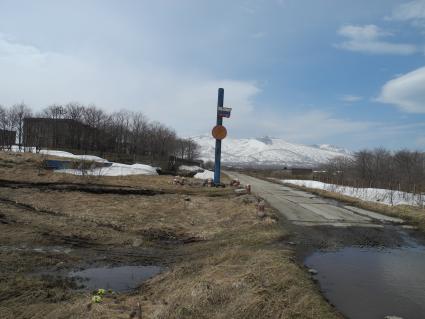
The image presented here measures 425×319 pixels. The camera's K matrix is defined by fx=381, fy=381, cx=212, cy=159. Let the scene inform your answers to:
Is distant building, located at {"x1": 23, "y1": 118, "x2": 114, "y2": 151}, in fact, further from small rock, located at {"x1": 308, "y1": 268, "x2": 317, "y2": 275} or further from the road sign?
small rock, located at {"x1": 308, "y1": 268, "x2": 317, "y2": 275}

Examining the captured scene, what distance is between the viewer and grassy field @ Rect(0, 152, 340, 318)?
585cm

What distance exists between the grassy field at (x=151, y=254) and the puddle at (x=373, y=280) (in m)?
0.53

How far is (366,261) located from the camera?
9.78m

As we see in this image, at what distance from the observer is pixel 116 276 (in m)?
8.39

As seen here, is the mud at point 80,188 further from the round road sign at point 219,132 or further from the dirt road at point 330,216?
the dirt road at point 330,216

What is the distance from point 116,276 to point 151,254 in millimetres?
1883

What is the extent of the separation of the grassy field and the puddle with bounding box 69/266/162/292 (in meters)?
0.32

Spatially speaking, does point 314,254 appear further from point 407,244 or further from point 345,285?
point 407,244

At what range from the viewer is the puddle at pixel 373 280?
A: 641 cm

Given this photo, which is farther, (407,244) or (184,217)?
(184,217)

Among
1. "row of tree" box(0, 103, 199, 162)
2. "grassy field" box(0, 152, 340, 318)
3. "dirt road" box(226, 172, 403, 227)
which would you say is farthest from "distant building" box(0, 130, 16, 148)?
"dirt road" box(226, 172, 403, 227)

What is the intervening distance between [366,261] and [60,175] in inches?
885

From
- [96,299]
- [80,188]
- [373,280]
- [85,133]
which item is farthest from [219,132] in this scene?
[85,133]

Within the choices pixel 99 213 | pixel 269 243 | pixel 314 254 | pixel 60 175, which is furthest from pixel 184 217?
pixel 60 175
